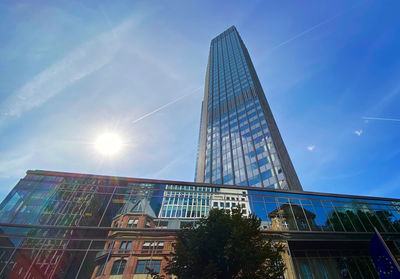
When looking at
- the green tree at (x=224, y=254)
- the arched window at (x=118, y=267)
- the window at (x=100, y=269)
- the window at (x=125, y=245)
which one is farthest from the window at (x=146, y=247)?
the green tree at (x=224, y=254)

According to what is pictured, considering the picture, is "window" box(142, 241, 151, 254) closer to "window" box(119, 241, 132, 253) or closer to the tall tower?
"window" box(119, 241, 132, 253)

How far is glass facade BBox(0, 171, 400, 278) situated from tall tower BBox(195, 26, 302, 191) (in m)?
12.7

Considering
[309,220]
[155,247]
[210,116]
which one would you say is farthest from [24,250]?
[210,116]

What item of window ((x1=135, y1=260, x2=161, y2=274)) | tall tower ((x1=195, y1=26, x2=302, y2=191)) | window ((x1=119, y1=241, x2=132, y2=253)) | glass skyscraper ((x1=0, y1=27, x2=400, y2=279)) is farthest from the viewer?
tall tower ((x1=195, y1=26, x2=302, y2=191))

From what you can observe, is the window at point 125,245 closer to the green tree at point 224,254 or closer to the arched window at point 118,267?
the arched window at point 118,267

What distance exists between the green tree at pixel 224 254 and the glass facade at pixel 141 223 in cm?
208

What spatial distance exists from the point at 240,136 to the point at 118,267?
1570 inches

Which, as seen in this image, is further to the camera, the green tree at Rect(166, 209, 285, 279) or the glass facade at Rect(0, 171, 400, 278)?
the glass facade at Rect(0, 171, 400, 278)

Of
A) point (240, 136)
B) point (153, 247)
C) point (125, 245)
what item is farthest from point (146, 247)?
point (240, 136)

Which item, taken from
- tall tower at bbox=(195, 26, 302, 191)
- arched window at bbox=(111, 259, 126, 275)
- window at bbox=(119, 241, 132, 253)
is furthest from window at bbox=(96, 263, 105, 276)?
tall tower at bbox=(195, 26, 302, 191)

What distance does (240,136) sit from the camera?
47406 millimetres

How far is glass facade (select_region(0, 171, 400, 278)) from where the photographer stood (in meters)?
12.7

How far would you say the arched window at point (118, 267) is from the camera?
40.0 ft

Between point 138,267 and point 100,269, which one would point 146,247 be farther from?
point 100,269
